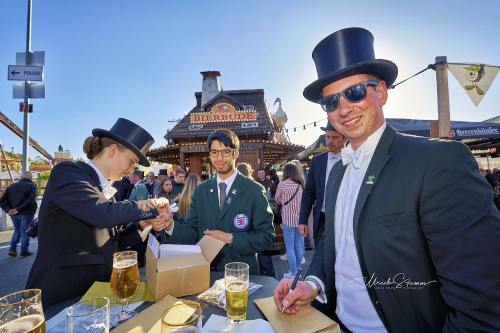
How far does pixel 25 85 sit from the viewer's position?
7.59 m

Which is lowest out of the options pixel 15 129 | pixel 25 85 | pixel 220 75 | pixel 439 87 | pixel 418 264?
pixel 418 264

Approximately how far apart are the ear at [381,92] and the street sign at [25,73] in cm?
918

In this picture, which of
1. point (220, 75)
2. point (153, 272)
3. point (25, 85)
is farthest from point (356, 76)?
point (220, 75)

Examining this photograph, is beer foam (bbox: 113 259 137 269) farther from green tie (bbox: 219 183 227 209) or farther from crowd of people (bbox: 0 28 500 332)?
green tie (bbox: 219 183 227 209)

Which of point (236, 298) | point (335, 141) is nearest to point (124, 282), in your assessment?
point (236, 298)

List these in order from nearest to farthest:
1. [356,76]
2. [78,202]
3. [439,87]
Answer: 1. [356,76]
2. [78,202]
3. [439,87]

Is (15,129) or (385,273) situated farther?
(15,129)

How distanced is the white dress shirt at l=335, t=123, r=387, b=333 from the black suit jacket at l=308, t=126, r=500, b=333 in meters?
0.08

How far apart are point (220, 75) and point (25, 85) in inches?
771

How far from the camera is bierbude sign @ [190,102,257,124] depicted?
1580 centimetres

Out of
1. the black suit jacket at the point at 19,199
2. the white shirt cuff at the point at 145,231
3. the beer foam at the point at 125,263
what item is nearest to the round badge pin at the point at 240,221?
the white shirt cuff at the point at 145,231

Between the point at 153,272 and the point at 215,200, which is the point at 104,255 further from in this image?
the point at 215,200

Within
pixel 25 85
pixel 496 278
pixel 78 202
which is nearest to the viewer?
pixel 496 278
